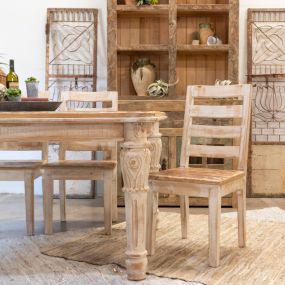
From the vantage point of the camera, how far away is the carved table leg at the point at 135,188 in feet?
7.04

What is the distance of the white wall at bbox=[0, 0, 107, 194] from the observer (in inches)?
180

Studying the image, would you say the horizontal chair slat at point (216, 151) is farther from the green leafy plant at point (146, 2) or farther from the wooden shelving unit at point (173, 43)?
the green leafy plant at point (146, 2)

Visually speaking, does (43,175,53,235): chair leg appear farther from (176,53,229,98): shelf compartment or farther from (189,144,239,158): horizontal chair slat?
(176,53,229,98): shelf compartment

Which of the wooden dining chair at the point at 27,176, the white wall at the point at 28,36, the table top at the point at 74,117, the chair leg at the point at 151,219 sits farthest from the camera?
the white wall at the point at 28,36

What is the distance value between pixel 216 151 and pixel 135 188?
79cm

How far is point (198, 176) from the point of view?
98.6 inches

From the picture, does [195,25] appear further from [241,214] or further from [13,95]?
[13,95]

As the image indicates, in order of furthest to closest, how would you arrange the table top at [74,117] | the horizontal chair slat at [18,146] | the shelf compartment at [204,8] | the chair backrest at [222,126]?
the shelf compartment at [204,8] < the horizontal chair slat at [18,146] < the chair backrest at [222,126] < the table top at [74,117]

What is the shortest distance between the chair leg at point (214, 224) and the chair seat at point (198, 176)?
0.07m

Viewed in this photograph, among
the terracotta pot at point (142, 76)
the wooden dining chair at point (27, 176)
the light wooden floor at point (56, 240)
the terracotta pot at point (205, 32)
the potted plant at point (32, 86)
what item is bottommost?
the light wooden floor at point (56, 240)

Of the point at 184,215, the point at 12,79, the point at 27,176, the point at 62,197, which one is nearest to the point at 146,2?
the point at 12,79

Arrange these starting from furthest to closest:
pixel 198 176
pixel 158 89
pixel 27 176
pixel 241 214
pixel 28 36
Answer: pixel 28 36 → pixel 158 89 → pixel 27 176 → pixel 241 214 → pixel 198 176

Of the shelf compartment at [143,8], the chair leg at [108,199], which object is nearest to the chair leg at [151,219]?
the chair leg at [108,199]

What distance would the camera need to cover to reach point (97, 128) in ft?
7.06
